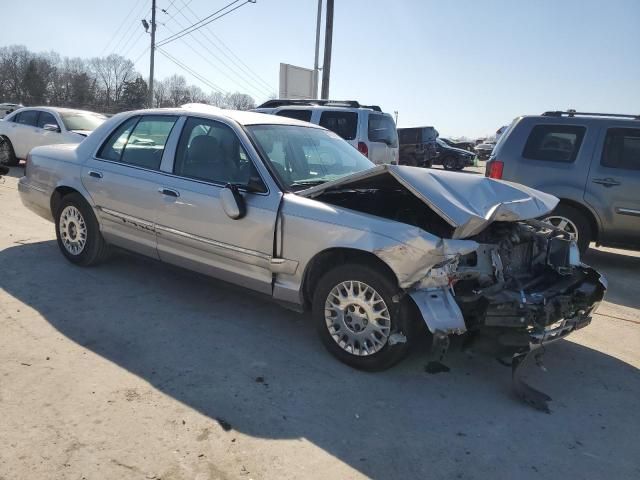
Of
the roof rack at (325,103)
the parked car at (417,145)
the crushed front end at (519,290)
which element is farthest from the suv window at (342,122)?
the parked car at (417,145)

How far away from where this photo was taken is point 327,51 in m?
18.6

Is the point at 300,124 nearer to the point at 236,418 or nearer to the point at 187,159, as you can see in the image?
the point at 187,159

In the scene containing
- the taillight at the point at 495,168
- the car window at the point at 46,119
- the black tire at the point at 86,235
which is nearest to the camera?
the black tire at the point at 86,235

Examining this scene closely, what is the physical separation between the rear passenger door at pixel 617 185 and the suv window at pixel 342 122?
15.3 ft

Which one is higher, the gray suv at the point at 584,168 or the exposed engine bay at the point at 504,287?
the gray suv at the point at 584,168

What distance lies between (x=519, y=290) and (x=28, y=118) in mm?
12743

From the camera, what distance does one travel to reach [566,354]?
4.12 m

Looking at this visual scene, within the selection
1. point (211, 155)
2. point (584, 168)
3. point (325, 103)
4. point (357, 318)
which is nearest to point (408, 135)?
point (325, 103)

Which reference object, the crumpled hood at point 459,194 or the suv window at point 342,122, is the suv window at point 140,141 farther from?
the suv window at point 342,122

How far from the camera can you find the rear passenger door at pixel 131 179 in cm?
458

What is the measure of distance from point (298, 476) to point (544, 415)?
163cm

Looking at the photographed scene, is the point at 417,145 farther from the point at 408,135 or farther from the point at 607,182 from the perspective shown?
the point at 607,182

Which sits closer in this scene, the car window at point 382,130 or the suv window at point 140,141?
the suv window at point 140,141

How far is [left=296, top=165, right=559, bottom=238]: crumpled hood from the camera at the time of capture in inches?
132
